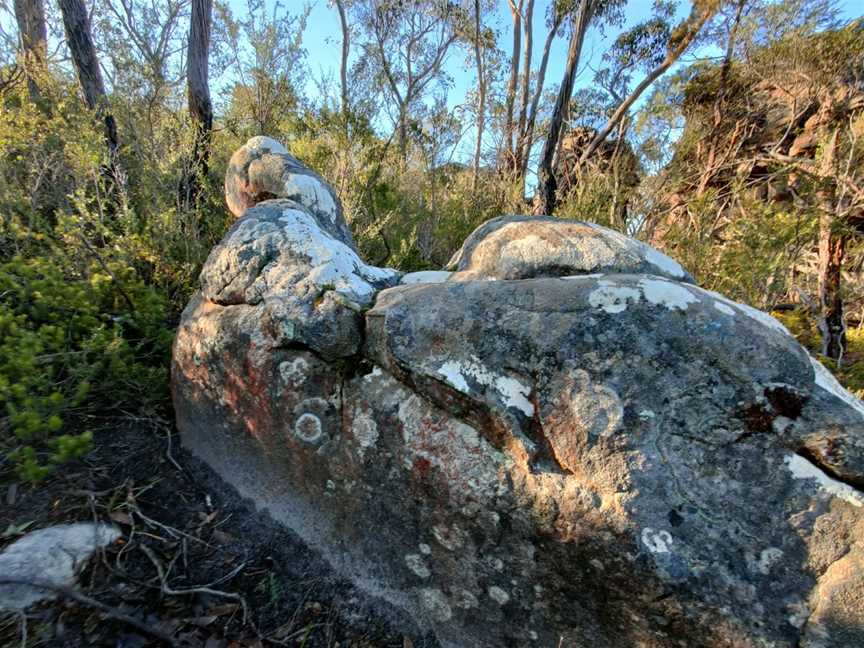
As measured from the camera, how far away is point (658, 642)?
1.25 m

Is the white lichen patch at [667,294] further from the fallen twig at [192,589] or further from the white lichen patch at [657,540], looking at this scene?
the fallen twig at [192,589]

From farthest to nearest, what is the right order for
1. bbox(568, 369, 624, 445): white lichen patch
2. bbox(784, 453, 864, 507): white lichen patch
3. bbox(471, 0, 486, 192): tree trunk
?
1. bbox(471, 0, 486, 192): tree trunk
2. bbox(568, 369, 624, 445): white lichen patch
3. bbox(784, 453, 864, 507): white lichen patch

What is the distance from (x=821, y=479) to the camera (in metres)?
1.13

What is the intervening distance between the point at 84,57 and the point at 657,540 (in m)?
6.16

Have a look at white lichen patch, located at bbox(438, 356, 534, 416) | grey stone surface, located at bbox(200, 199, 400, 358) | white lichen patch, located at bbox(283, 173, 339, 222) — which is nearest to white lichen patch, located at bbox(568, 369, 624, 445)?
white lichen patch, located at bbox(438, 356, 534, 416)

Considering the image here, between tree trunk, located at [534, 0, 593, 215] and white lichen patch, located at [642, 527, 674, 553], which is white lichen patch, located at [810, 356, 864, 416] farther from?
tree trunk, located at [534, 0, 593, 215]

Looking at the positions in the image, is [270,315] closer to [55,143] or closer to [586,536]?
[586,536]

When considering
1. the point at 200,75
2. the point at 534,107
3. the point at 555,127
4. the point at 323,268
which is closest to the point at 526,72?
the point at 534,107

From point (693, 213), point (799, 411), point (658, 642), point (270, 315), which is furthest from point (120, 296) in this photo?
point (693, 213)

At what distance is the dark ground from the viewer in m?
1.46

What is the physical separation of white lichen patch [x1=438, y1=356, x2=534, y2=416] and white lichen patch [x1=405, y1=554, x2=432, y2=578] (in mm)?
691

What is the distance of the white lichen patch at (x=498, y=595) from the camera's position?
1.47m

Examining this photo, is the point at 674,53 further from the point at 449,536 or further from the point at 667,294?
the point at 449,536

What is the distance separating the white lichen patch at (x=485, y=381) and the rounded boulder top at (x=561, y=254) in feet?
1.80
